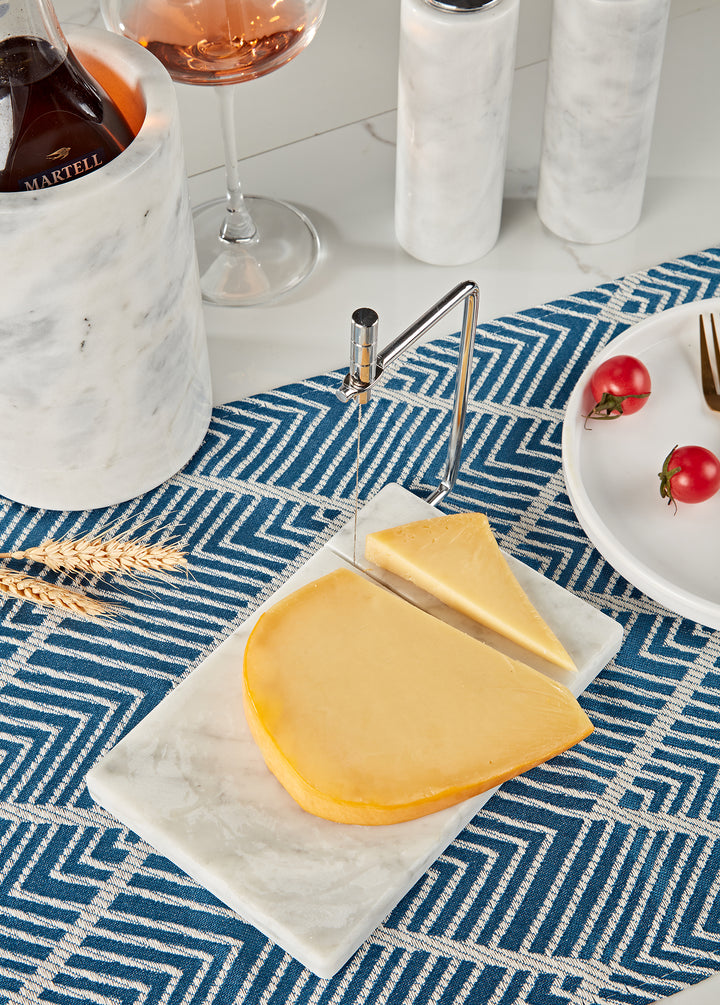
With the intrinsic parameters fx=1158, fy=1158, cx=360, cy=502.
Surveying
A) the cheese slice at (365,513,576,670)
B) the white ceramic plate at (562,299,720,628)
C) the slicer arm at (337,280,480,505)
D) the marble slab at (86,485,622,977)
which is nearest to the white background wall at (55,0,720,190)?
the white ceramic plate at (562,299,720,628)

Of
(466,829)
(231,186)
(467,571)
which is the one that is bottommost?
(466,829)

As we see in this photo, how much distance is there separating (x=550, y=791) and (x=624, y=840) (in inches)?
2.1

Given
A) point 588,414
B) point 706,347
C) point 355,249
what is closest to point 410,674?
point 588,414

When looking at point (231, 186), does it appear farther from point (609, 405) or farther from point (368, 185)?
point (609, 405)

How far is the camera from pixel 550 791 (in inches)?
29.6

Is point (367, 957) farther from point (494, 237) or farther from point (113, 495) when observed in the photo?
point (494, 237)

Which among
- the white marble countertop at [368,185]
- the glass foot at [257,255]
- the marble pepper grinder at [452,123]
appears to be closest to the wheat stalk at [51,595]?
the white marble countertop at [368,185]

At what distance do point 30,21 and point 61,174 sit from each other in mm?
91

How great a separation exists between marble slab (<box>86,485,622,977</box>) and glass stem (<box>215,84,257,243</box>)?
1.46 ft

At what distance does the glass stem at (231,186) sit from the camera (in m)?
0.95

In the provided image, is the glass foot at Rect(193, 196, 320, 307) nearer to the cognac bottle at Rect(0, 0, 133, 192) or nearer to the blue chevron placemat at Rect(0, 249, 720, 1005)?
the blue chevron placemat at Rect(0, 249, 720, 1005)

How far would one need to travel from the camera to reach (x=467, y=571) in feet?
2.54

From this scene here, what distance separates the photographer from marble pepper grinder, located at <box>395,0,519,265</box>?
91 cm

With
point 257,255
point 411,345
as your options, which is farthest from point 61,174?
point 257,255
